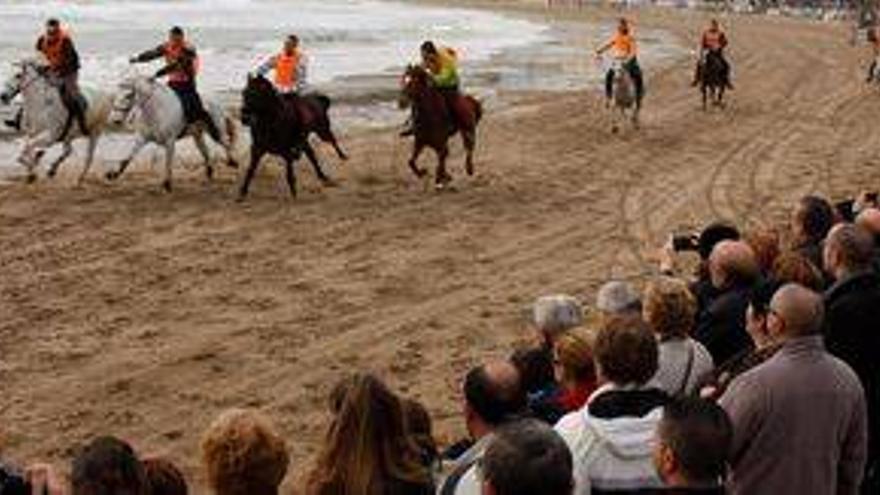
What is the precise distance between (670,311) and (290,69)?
1530 centimetres

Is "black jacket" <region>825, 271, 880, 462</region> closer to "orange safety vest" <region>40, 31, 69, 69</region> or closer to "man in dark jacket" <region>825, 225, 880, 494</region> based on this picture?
"man in dark jacket" <region>825, 225, 880, 494</region>

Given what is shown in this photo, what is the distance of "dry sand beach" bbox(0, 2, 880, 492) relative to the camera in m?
12.1

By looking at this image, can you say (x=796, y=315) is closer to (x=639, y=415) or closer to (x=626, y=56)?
(x=639, y=415)

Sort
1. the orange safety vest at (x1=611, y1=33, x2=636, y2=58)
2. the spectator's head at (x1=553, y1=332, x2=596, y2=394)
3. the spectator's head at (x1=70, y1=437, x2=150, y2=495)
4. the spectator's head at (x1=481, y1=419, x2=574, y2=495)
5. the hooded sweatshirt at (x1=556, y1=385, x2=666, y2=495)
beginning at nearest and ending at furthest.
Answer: the spectator's head at (x1=481, y1=419, x2=574, y2=495), the spectator's head at (x1=70, y1=437, x2=150, y2=495), the hooded sweatshirt at (x1=556, y1=385, x2=666, y2=495), the spectator's head at (x1=553, y1=332, x2=596, y2=394), the orange safety vest at (x1=611, y1=33, x2=636, y2=58)

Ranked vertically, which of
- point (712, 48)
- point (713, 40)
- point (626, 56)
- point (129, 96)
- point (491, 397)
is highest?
point (491, 397)

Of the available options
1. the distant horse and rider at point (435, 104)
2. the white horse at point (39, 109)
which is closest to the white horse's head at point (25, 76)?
the white horse at point (39, 109)

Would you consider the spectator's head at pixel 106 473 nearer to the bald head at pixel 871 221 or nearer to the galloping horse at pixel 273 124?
the bald head at pixel 871 221

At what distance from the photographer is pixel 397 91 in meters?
36.5

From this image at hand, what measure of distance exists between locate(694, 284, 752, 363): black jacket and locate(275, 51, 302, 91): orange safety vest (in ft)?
47.9

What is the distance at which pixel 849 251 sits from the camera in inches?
302

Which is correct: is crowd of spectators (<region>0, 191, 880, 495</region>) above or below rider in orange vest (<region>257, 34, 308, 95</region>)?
above

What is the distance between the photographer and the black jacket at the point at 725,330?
304 inches

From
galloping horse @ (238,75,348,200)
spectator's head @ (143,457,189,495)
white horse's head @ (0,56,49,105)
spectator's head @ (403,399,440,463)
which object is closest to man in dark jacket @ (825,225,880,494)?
spectator's head @ (403,399,440,463)

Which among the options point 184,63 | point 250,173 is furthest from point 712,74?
point 250,173
